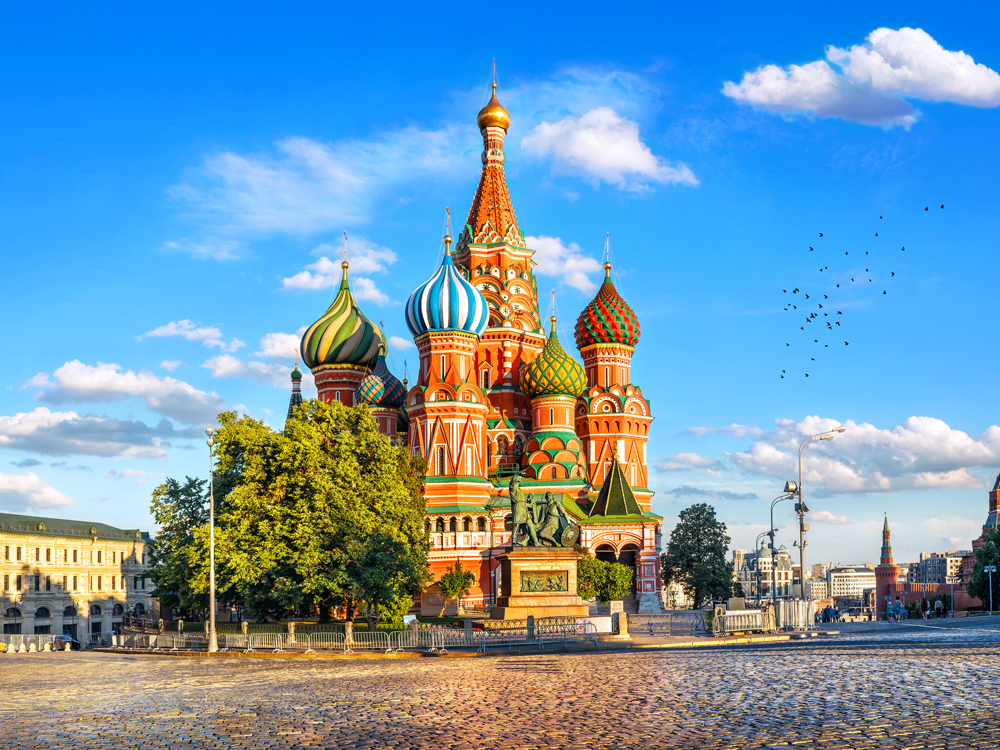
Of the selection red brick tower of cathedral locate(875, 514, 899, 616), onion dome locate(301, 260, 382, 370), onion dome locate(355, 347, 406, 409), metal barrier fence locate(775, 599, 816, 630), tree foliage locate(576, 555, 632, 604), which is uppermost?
onion dome locate(301, 260, 382, 370)

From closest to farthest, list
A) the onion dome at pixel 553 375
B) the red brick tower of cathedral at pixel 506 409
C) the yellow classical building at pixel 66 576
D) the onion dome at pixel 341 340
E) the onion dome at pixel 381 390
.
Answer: the red brick tower of cathedral at pixel 506 409, the onion dome at pixel 553 375, the onion dome at pixel 381 390, the onion dome at pixel 341 340, the yellow classical building at pixel 66 576

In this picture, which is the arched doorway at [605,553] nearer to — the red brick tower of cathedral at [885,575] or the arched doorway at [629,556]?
the arched doorway at [629,556]

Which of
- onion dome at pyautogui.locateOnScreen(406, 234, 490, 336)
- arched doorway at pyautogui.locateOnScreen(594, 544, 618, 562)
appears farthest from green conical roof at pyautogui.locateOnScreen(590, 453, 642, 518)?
onion dome at pyautogui.locateOnScreen(406, 234, 490, 336)

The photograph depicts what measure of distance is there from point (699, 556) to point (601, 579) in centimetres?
1371

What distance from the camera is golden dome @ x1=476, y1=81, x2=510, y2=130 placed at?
7831cm

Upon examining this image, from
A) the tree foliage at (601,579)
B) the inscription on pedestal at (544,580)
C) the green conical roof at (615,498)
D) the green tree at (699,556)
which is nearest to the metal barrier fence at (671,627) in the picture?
the inscription on pedestal at (544,580)

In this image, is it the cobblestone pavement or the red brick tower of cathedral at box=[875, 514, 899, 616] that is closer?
the cobblestone pavement

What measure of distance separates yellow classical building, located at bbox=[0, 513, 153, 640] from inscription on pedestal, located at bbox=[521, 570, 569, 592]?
163ft

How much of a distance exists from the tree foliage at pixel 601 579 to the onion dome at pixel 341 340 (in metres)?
26.0

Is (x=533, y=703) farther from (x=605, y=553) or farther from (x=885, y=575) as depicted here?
(x=885, y=575)

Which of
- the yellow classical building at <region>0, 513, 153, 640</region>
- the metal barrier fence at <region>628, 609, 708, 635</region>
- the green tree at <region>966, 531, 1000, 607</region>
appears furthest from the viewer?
the yellow classical building at <region>0, 513, 153, 640</region>

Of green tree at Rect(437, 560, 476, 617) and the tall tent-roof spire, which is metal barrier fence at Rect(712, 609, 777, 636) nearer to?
green tree at Rect(437, 560, 476, 617)

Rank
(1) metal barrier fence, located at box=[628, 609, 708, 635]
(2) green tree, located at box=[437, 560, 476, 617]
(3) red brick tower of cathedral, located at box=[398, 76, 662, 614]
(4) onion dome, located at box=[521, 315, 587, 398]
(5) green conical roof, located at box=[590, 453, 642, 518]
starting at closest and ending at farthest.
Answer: (1) metal barrier fence, located at box=[628, 609, 708, 635] < (2) green tree, located at box=[437, 560, 476, 617] < (3) red brick tower of cathedral, located at box=[398, 76, 662, 614] < (5) green conical roof, located at box=[590, 453, 642, 518] < (4) onion dome, located at box=[521, 315, 587, 398]

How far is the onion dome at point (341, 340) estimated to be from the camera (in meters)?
72.6
